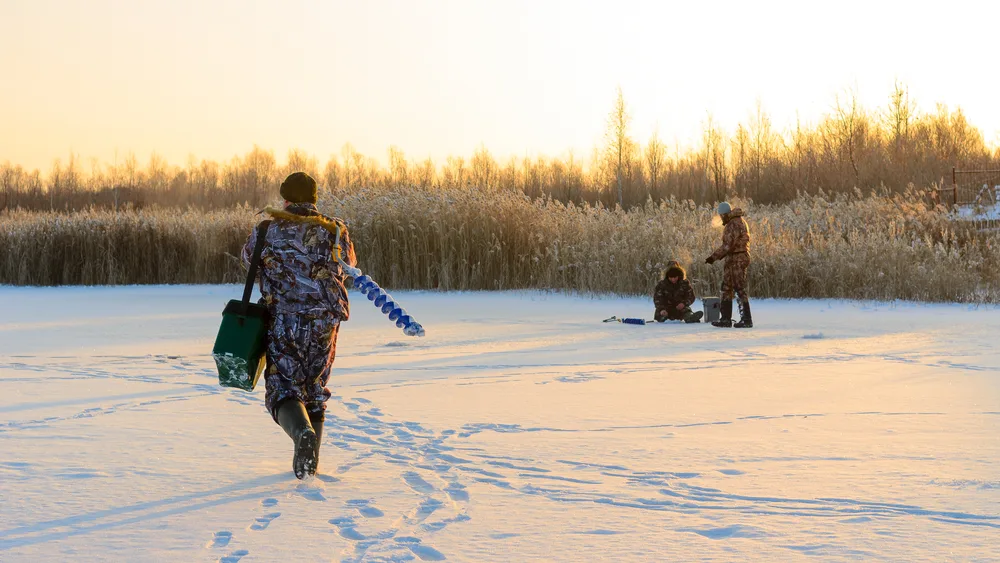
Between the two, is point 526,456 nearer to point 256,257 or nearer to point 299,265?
point 299,265

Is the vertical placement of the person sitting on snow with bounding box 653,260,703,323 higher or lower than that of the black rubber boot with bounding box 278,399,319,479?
higher

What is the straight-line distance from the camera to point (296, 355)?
501cm

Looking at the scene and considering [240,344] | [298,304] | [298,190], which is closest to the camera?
[240,344]

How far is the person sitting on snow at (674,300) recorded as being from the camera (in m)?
13.9

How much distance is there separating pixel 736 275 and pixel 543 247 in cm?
889

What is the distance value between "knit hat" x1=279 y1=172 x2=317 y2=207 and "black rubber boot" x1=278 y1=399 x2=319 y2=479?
0.91 m

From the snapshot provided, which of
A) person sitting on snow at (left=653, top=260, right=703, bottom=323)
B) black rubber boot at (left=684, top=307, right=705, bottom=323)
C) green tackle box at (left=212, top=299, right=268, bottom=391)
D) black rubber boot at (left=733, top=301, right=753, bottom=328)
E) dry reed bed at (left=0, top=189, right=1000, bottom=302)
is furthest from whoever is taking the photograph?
dry reed bed at (left=0, top=189, right=1000, bottom=302)

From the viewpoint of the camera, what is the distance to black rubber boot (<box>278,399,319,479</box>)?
488 cm

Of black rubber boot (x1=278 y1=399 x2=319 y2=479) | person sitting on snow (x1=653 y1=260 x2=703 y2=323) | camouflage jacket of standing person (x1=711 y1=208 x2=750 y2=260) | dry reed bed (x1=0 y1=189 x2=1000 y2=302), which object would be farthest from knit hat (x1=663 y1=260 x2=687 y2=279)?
black rubber boot (x1=278 y1=399 x2=319 y2=479)

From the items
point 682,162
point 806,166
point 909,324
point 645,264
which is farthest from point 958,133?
point 909,324

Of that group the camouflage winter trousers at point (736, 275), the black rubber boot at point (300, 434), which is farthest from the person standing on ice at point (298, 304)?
the camouflage winter trousers at point (736, 275)

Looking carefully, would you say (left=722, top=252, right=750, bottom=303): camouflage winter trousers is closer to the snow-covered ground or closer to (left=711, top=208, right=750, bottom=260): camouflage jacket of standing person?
(left=711, top=208, right=750, bottom=260): camouflage jacket of standing person

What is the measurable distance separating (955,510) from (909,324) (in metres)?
9.70

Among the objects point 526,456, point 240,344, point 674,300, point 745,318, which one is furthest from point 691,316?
point 240,344
